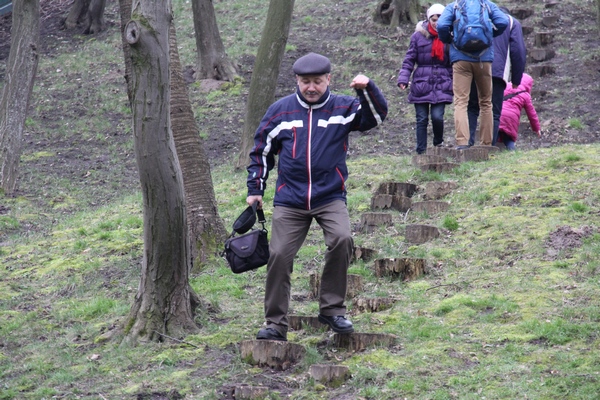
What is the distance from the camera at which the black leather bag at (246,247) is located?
580 centimetres

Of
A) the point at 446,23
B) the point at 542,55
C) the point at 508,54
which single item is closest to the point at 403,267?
the point at 446,23

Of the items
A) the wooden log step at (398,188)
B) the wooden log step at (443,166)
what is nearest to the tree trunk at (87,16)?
the wooden log step at (443,166)

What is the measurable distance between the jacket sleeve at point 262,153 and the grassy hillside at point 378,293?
122cm

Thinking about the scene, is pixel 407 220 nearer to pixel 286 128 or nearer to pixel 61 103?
pixel 286 128

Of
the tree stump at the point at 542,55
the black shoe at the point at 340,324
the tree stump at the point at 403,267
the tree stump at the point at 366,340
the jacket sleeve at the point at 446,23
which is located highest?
the tree stump at the point at 542,55

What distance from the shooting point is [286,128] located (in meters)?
5.73

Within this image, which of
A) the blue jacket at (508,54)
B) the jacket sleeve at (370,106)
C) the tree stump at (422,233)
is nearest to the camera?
the jacket sleeve at (370,106)

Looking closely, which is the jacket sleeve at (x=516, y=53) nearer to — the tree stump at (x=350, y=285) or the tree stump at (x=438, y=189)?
the tree stump at (x=438, y=189)

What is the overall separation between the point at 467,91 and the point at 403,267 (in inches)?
150

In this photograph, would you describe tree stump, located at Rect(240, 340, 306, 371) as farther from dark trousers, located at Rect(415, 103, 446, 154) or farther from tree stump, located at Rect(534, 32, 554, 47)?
tree stump, located at Rect(534, 32, 554, 47)

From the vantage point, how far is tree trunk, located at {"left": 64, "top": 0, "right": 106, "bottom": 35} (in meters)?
24.0

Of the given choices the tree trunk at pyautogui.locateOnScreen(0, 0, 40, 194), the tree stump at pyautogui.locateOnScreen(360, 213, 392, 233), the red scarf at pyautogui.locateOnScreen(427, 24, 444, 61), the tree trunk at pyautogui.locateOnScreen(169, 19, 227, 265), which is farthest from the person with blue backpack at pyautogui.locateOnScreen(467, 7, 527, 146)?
the tree trunk at pyautogui.locateOnScreen(0, 0, 40, 194)

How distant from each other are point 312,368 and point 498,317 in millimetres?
1670

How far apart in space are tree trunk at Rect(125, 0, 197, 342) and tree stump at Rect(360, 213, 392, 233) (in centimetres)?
270
